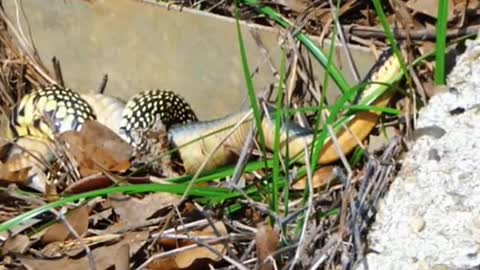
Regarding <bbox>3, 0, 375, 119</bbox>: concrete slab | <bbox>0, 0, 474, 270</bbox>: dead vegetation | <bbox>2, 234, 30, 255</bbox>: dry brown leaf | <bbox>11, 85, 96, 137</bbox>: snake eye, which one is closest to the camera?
<bbox>0, 0, 474, 270</bbox>: dead vegetation

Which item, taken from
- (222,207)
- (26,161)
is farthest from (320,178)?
(26,161)

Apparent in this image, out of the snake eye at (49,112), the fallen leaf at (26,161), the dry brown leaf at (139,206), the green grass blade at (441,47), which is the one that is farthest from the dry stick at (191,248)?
the snake eye at (49,112)

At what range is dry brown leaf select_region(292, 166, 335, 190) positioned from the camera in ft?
10.5

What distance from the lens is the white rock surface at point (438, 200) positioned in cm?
257

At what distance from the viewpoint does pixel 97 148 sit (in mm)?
3773

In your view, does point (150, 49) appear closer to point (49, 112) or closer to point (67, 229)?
point (49, 112)

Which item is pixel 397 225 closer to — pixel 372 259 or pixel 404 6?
pixel 372 259

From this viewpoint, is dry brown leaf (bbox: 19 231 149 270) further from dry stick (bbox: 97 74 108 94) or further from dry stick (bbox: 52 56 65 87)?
dry stick (bbox: 52 56 65 87)

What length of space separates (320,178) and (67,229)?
0.68 m

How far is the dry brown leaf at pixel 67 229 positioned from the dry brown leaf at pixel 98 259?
11 cm

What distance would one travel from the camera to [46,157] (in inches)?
156

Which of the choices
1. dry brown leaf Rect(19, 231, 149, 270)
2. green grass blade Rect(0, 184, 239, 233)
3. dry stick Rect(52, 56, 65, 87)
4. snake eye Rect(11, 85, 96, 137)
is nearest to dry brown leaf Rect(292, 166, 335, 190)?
green grass blade Rect(0, 184, 239, 233)

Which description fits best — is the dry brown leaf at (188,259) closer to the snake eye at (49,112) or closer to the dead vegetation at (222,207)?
the dead vegetation at (222,207)

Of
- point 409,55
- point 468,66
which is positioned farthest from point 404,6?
point 468,66
